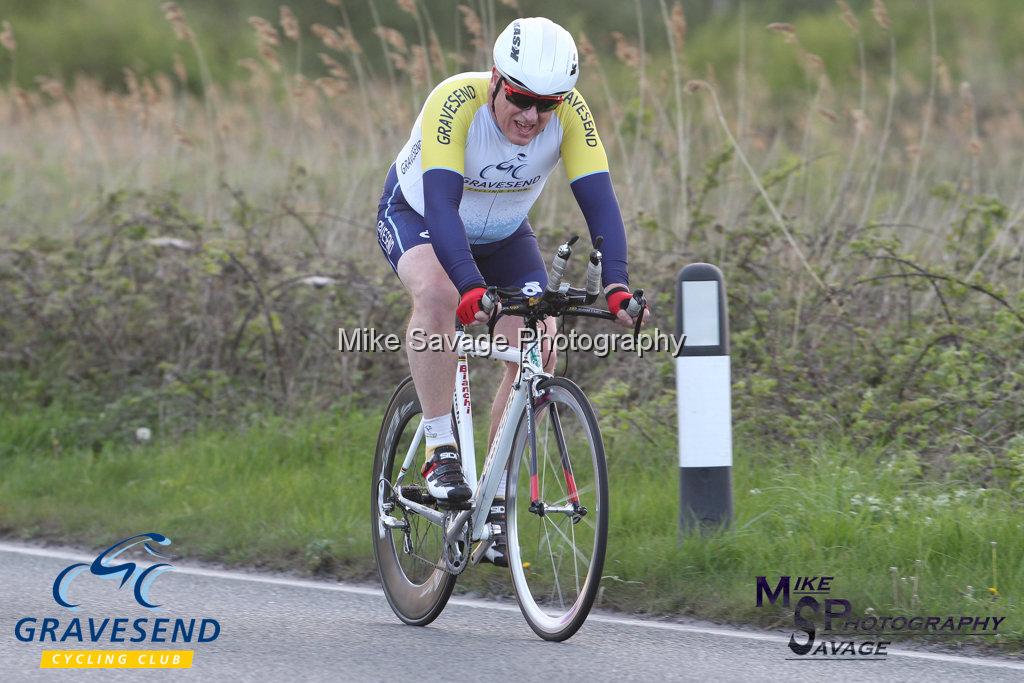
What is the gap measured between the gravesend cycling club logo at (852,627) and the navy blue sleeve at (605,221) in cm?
147

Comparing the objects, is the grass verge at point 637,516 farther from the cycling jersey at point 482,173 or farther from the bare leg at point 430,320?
the cycling jersey at point 482,173

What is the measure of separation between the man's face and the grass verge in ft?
6.34

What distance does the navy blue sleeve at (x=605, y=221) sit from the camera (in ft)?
16.2

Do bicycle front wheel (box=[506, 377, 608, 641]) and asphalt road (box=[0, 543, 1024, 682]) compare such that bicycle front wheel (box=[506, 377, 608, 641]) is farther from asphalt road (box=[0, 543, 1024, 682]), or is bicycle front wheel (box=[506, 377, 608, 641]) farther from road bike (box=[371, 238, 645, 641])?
asphalt road (box=[0, 543, 1024, 682])

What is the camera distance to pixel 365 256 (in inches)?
406

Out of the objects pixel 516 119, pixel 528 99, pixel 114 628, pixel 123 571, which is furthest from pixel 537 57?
pixel 123 571

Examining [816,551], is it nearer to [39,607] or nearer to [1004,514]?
[1004,514]

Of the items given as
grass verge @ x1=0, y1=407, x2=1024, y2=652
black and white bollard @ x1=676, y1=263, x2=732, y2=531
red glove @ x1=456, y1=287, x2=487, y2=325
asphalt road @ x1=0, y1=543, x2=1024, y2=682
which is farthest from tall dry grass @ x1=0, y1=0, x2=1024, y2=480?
red glove @ x1=456, y1=287, x2=487, y2=325

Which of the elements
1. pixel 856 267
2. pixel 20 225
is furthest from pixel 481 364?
pixel 20 225

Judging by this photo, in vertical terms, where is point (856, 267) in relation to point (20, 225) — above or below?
below

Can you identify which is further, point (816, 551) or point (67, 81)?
point (67, 81)

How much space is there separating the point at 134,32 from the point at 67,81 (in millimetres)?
1767

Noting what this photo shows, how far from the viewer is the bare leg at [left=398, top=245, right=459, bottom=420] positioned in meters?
5.22

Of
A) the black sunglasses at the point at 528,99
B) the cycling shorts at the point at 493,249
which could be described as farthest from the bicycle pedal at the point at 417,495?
the black sunglasses at the point at 528,99
